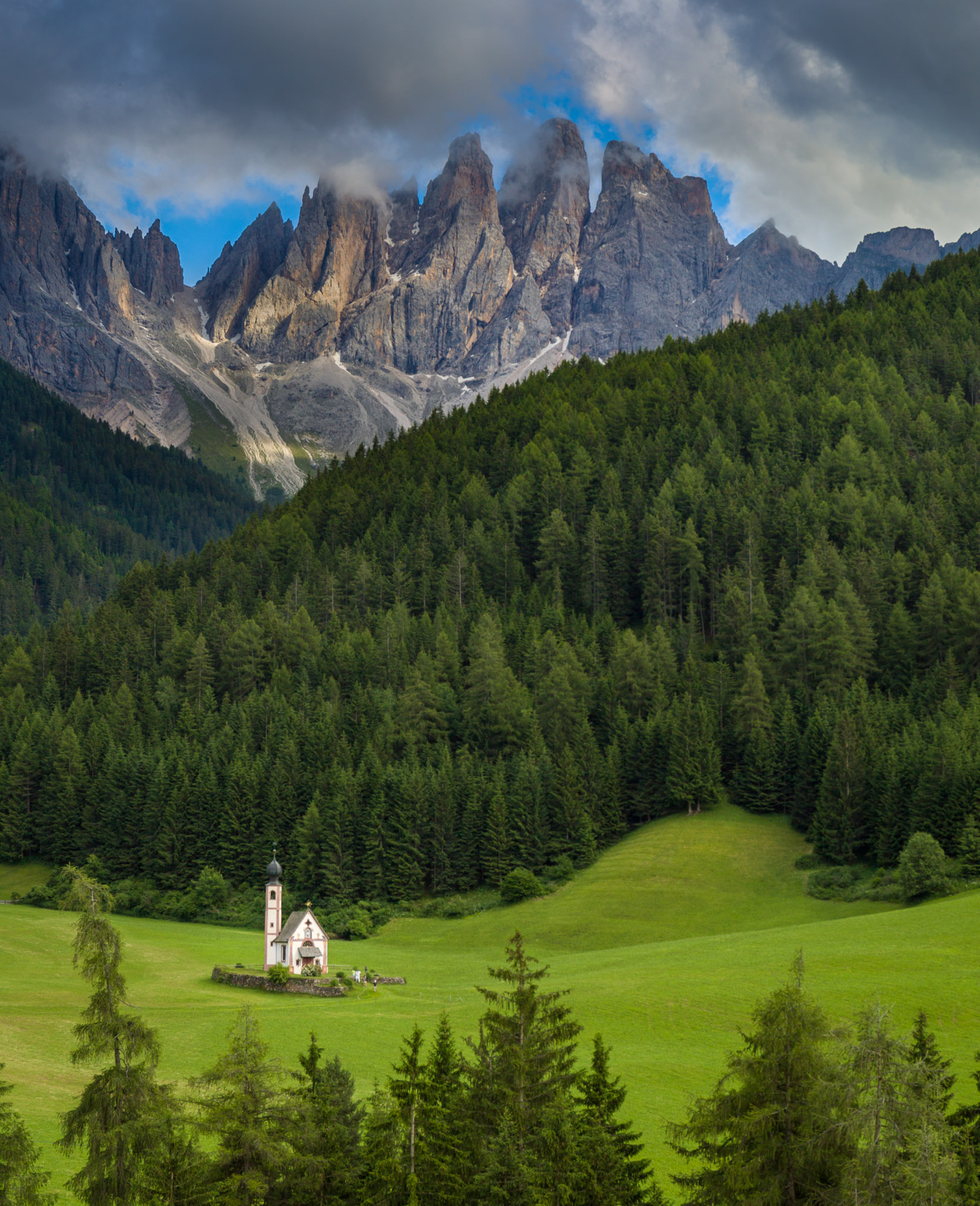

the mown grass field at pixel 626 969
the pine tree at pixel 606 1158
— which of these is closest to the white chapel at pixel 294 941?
the mown grass field at pixel 626 969

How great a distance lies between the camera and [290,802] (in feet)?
371

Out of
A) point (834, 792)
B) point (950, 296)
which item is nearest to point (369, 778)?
point (834, 792)

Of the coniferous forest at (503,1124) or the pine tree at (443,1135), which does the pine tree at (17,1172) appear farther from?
the pine tree at (443,1135)

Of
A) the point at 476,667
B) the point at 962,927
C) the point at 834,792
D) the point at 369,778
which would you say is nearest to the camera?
the point at 962,927

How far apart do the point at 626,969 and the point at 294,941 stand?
78.1ft

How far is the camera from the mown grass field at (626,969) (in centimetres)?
4734

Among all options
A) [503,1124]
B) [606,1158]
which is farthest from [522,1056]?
[606,1158]

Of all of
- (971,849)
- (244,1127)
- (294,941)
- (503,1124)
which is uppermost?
(971,849)

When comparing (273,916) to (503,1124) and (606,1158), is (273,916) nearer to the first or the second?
(503,1124)

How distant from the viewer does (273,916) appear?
76500 mm

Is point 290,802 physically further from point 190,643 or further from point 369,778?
point 190,643

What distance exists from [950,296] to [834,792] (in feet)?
441

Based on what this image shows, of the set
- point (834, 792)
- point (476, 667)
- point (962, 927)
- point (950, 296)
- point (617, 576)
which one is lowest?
point (962, 927)

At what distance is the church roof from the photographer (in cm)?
7375
